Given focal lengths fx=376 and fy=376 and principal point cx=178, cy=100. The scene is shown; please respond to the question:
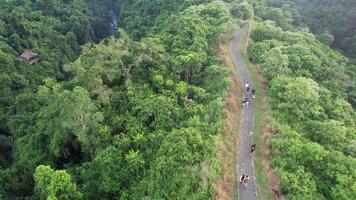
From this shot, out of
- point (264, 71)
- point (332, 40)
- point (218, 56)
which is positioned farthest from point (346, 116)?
point (332, 40)

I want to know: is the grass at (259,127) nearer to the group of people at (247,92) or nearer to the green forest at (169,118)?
the group of people at (247,92)

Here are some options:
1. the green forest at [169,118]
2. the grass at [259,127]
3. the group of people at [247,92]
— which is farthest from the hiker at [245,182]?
the group of people at [247,92]

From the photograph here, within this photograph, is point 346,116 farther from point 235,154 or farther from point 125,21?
point 125,21

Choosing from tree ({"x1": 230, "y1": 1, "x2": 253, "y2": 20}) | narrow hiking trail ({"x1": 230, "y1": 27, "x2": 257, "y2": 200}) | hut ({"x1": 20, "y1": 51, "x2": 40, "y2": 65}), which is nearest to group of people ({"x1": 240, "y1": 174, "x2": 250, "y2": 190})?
narrow hiking trail ({"x1": 230, "y1": 27, "x2": 257, "y2": 200})

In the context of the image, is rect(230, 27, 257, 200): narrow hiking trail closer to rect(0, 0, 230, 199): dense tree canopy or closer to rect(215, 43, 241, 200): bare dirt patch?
rect(215, 43, 241, 200): bare dirt patch

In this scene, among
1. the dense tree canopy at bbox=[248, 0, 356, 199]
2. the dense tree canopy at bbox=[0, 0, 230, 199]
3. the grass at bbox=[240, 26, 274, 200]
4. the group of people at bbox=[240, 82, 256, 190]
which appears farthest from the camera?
the dense tree canopy at bbox=[0, 0, 230, 199]

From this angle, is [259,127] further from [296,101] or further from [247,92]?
[247,92]
